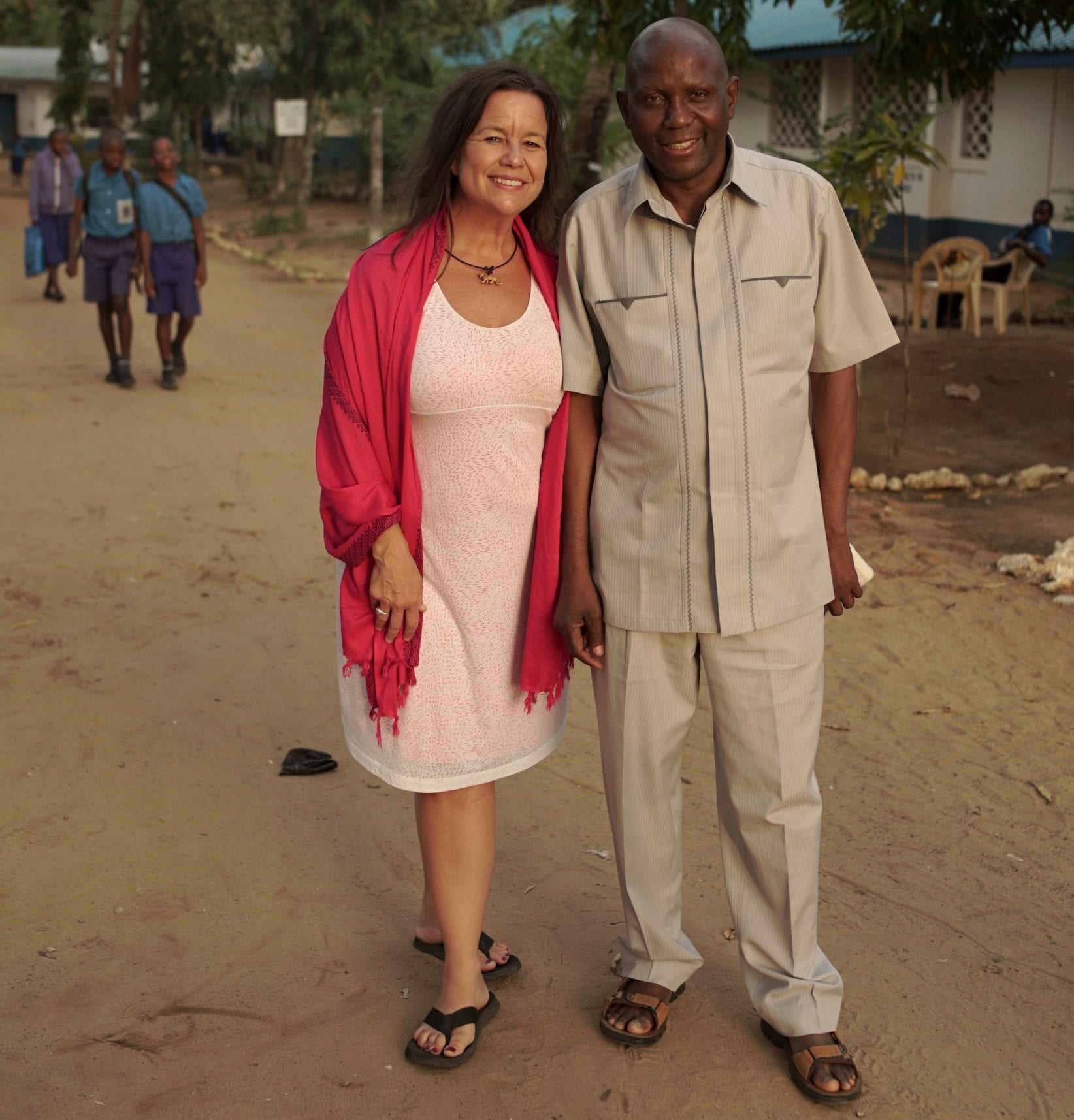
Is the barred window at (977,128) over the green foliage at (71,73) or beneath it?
beneath

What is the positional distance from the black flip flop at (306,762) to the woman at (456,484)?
148cm

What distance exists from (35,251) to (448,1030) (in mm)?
11282

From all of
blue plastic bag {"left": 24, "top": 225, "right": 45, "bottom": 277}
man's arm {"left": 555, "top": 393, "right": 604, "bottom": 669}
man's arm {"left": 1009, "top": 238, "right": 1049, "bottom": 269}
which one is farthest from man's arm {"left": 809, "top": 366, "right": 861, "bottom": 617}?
blue plastic bag {"left": 24, "top": 225, "right": 45, "bottom": 277}

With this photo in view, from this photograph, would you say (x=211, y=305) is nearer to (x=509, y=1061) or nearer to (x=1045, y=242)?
(x=1045, y=242)

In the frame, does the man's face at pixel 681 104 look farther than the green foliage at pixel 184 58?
No

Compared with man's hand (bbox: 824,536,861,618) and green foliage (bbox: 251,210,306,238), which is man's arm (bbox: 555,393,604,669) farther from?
green foliage (bbox: 251,210,306,238)

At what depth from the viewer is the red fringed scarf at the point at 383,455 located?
8.13 ft

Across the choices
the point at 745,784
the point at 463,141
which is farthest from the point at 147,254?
the point at 745,784

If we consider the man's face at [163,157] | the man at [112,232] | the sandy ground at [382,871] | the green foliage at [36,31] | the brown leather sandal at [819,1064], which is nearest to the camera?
the brown leather sandal at [819,1064]

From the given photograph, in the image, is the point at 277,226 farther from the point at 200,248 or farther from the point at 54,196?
the point at 200,248

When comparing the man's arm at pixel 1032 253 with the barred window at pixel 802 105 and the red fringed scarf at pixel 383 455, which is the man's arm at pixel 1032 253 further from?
the red fringed scarf at pixel 383 455

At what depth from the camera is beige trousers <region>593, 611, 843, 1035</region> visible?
2.57 m

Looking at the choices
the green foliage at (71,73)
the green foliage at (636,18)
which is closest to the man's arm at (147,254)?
the green foliage at (636,18)

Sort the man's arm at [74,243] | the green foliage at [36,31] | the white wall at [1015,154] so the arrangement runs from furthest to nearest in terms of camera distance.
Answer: the green foliage at [36,31] → the white wall at [1015,154] → the man's arm at [74,243]
